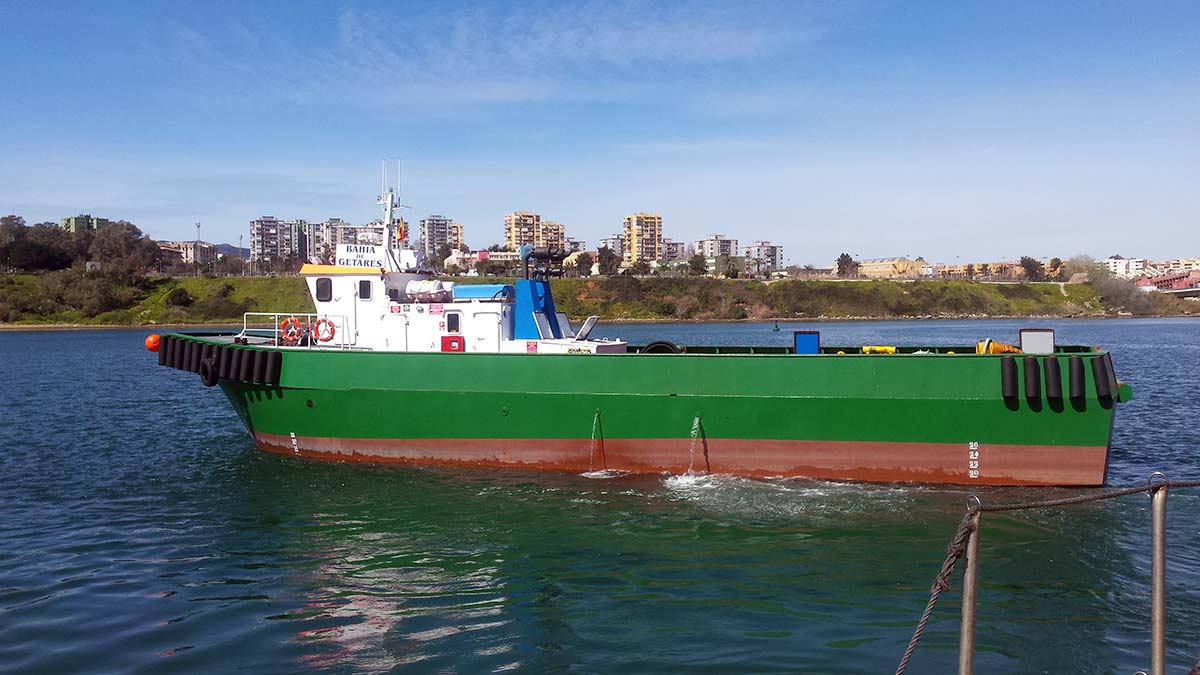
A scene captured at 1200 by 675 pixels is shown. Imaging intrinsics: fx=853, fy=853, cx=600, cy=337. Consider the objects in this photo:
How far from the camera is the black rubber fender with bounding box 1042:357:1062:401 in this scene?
12953 mm

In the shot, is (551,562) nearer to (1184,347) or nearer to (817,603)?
(817,603)

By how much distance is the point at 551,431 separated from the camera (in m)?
14.7

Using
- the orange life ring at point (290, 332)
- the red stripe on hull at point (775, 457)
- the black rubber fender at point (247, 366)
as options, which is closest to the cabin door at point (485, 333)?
the red stripe on hull at point (775, 457)

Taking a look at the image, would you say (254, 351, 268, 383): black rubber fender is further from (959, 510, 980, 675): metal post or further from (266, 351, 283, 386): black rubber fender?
(959, 510, 980, 675): metal post

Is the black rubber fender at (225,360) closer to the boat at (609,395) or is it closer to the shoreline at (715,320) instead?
the boat at (609,395)

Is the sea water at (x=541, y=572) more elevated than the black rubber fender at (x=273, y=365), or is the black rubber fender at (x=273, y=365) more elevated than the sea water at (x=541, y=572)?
the black rubber fender at (x=273, y=365)

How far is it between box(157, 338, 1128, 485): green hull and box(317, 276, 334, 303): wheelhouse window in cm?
164

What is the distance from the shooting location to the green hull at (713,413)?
523 inches

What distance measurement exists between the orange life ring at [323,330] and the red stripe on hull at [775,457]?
85.2 inches

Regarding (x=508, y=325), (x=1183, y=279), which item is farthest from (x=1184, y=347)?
(x=1183, y=279)

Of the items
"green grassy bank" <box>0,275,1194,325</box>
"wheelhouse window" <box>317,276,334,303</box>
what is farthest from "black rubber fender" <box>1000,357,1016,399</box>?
"green grassy bank" <box>0,275,1194,325</box>

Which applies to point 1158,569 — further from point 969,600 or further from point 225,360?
point 225,360

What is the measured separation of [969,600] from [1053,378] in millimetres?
10373

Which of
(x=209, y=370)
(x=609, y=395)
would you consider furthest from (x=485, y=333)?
(x=209, y=370)
